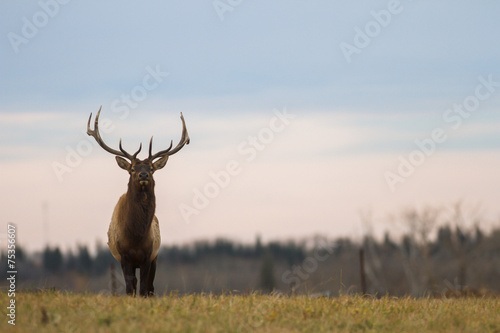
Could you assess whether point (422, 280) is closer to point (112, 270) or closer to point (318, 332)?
point (112, 270)

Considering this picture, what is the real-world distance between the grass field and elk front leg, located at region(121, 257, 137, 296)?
1724 mm

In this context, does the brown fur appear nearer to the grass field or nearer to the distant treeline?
the grass field

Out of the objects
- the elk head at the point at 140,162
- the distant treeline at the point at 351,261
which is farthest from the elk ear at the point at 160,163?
the distant treeline at the point at 351,261

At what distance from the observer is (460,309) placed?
11.4 m

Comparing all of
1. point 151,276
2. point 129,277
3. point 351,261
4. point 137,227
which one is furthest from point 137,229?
point 351,261

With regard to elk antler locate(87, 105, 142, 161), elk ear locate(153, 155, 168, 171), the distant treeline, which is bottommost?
the distant treeline

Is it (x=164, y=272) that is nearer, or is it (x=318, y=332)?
(x=318, y=332)

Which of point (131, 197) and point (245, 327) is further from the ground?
point (131, 197)

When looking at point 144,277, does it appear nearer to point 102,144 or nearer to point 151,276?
point 151,276

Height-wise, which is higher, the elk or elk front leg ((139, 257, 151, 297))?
the elk

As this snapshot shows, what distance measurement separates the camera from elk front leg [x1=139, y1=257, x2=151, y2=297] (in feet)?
39.4

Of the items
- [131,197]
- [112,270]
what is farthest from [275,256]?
[131,197]

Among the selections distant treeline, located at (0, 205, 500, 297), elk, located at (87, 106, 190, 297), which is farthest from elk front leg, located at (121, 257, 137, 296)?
distant treeline, located at (0, 205, 500, 297)

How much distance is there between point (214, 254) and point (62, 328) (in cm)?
5601
